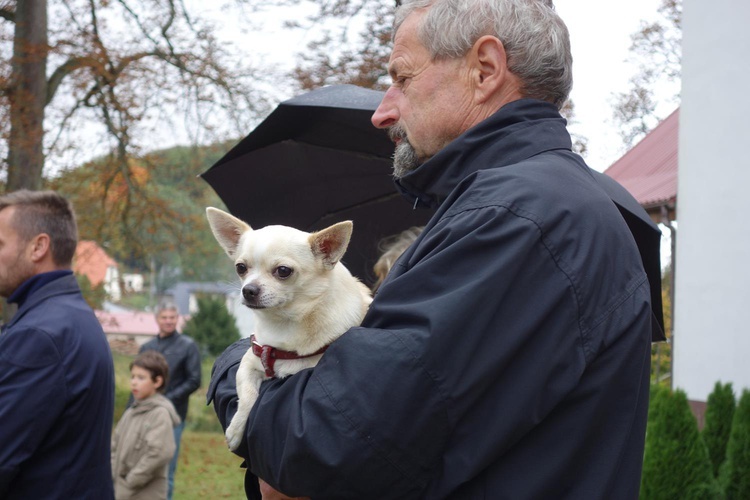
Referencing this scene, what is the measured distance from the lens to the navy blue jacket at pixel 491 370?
1608mm

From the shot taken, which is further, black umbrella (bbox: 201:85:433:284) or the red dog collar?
black umbrella (bbox: 201:85:433:284)

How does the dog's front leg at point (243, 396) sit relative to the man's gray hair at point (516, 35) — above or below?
below

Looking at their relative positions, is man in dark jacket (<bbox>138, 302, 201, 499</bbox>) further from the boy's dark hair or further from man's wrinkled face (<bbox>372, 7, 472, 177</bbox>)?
man's wrinkled face (<bbox>372, 7, 472, 177</bbox>)

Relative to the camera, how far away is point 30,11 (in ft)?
35.9

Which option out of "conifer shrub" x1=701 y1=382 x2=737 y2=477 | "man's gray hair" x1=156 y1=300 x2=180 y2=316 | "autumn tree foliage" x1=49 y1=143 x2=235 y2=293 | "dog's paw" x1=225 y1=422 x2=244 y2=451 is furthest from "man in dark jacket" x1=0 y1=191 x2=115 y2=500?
"autumn tree foliage" x1=49 y1=143 x2=235 y2=293

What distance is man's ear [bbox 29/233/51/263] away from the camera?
3934 millimetres

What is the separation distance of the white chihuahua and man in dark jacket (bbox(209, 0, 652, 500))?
39cm

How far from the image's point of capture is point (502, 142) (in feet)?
6.39

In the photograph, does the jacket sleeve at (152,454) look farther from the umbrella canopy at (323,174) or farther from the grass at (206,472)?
the grass at (206,472)

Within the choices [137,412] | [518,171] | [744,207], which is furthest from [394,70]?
[744,207]

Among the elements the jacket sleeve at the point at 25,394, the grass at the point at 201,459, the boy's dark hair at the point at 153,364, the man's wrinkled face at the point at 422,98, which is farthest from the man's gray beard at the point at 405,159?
the grass at the point at 201,459

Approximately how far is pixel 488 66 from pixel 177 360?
9.44m

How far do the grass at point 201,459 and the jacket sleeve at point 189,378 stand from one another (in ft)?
1.82

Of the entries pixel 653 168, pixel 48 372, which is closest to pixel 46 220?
pixel 48 372
